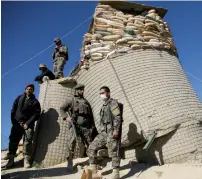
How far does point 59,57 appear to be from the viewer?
23.9ft

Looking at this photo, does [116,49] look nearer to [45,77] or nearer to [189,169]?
[45,77]

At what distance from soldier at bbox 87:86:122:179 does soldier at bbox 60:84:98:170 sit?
60cm

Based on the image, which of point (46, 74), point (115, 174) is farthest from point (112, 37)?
point (115, 174)

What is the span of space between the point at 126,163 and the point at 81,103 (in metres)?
1.39

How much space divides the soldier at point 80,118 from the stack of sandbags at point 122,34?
3.51ft

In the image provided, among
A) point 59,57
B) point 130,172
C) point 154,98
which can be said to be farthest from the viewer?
point 59,57

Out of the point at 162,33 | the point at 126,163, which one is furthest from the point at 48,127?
the point at 162,33

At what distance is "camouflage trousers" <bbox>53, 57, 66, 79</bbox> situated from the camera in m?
7.09

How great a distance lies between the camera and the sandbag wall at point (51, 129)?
208 inches

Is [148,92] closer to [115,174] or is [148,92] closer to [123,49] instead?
[123,49]

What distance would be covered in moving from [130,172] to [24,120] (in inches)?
90.8

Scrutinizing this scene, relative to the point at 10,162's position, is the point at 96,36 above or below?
above

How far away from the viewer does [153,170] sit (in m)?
4.24

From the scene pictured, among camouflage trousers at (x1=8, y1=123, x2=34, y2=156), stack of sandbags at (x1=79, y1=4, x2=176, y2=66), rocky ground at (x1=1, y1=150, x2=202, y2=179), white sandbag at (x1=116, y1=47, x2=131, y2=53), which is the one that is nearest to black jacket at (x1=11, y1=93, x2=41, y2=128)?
camouflage trousers at (x1=8, y1=123, x2=34, y2=156)
